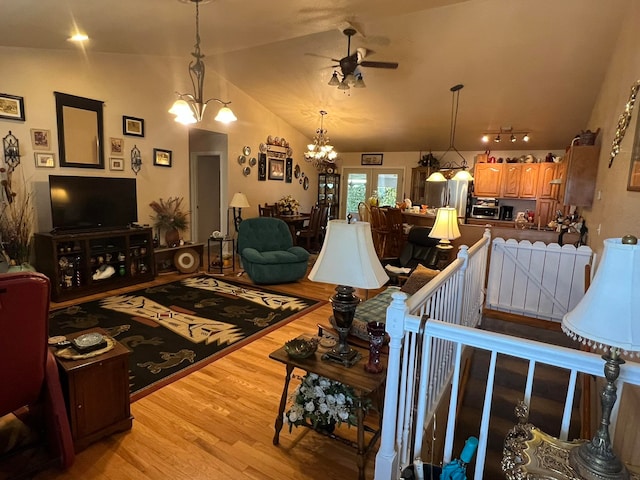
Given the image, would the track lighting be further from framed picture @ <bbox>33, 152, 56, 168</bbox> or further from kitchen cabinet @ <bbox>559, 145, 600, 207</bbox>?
framed picture @ <bbox>33, 152, 56, 168</bbox>

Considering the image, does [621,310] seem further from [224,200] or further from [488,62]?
[224,200]

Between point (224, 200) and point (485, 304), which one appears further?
point (224, 200)

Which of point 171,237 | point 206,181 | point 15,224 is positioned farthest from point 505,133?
point 15,224

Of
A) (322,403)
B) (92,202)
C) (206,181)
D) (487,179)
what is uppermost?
(487,179)

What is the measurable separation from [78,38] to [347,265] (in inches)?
157

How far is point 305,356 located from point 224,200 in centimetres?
549

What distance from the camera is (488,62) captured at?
16.0ft

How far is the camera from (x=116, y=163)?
520cm

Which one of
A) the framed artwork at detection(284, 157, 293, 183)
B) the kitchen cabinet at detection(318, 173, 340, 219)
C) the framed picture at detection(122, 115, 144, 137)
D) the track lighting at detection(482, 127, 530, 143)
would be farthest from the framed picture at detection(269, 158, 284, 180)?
the track lighting at detection(482, 127, 530, 143)

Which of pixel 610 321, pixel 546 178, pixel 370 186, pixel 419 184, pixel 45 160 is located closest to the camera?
pixel 610 321

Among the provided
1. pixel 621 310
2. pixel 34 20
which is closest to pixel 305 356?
pixel 621 310

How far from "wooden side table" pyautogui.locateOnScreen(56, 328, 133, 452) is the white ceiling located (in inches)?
107

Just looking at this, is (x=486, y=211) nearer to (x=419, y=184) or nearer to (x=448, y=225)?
(x=419, y=184)

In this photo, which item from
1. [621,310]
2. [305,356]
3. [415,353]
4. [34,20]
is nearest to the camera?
[621,310]
